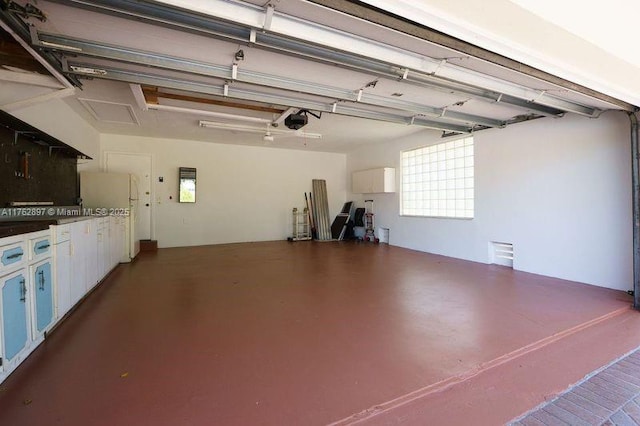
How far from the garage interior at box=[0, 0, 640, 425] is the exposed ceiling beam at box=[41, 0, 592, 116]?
0.05 ft

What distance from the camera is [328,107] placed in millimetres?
4391

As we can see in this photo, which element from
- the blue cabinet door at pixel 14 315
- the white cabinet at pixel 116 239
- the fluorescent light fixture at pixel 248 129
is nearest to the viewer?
the blue cabinet door at pixel 14 315

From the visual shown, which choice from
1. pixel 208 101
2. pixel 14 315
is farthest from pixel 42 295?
pixel 208 101

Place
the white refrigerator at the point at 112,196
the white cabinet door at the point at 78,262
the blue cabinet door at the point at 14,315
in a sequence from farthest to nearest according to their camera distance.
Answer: the white refrigerator at the point at 112,196 < the white cabinet door at the point at 78,262 < the blue cabinet door at the point at 14,315

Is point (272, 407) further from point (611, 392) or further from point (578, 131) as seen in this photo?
point (578, 131)

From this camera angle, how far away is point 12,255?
83.5 inches

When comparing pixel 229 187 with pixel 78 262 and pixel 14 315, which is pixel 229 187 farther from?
pixel 14 315

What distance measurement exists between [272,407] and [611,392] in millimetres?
2201

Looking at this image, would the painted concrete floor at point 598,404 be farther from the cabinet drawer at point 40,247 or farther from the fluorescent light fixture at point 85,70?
the fluorescent light fixture at point 85,70

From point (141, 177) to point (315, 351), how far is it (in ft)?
23.9

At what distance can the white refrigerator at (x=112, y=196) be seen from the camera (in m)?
6.10

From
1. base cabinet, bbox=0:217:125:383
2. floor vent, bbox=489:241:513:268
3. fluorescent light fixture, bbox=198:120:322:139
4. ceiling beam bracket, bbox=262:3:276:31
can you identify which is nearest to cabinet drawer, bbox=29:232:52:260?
base cabinet, bbox=0:217:125:383

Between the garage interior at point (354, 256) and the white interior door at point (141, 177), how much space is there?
3.25 ft

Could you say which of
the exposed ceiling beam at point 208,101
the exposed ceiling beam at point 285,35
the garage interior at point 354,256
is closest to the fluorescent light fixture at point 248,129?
the garage interior at point 354,256
